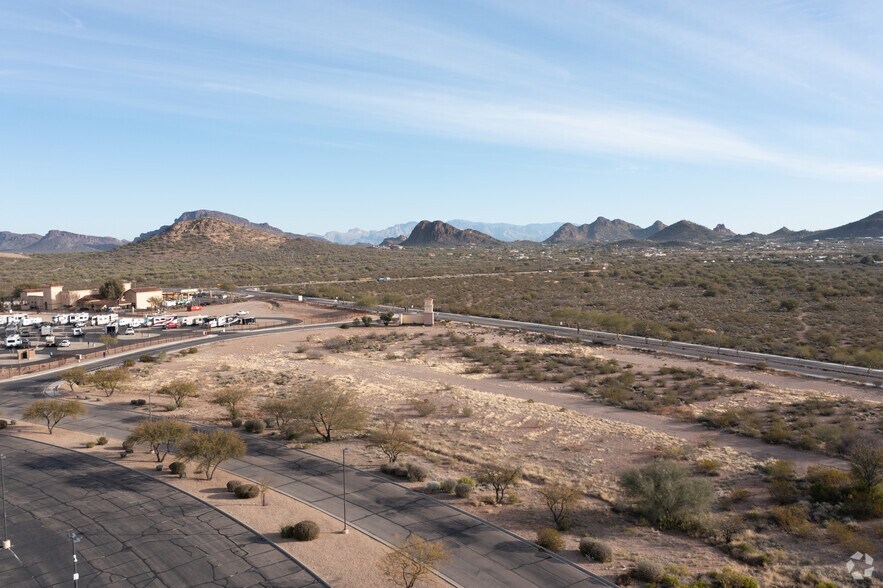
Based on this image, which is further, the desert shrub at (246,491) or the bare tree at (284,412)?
the bare tree at (284,412)

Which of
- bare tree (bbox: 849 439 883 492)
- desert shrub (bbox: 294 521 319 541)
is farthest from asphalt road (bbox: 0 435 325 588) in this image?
bare tree (bbox: 849 439 883 492)

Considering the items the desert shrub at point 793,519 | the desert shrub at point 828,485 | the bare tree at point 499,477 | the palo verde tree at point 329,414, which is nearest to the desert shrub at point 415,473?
the bare tree at point 499,477

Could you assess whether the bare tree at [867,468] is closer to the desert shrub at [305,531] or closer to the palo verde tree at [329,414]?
the desert shrub at [305,531]

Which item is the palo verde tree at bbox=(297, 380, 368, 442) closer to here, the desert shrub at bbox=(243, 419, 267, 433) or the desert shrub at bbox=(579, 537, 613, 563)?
the desert shrub at bbox=(243, 419, 267, 433)

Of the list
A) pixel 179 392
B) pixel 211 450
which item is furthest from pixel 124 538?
pixel 179 392

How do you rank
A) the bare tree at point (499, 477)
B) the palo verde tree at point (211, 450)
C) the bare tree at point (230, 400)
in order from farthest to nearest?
the bare tree at point (230, 400) → the palo verde tree at point (211, 450) → the bare tree at point (499, 477)

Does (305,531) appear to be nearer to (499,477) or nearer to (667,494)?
(499,477)

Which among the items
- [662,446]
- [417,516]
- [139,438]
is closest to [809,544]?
[662,446]
